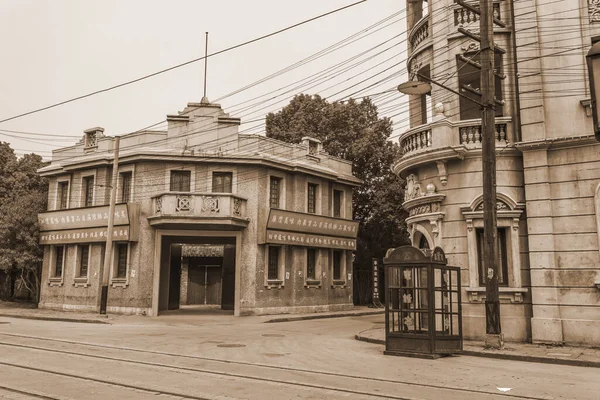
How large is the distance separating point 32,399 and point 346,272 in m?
24.7

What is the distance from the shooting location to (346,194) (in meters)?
31.8

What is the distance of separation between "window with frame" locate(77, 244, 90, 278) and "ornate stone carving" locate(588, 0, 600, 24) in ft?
80.2

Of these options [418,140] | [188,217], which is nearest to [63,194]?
[188,217]

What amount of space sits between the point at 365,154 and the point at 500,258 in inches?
798

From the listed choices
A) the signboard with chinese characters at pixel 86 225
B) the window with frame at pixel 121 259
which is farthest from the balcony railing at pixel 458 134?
the window with frame at pixel 121 259

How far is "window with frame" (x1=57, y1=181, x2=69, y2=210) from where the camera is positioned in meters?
28.8

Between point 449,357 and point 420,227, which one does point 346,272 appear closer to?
point 420,227

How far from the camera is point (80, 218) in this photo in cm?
2712

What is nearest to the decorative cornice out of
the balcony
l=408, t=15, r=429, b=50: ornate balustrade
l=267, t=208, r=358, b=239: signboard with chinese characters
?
l=408, t=15, r=429, b=50: ornate balustrade

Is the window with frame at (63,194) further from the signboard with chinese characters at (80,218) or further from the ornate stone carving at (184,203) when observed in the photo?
the ornate stone carving at (184,203)

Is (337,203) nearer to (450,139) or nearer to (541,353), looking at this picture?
(450,139)

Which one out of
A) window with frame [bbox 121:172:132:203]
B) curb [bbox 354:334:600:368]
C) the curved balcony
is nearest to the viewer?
curb [bbox 354:334:600:368]

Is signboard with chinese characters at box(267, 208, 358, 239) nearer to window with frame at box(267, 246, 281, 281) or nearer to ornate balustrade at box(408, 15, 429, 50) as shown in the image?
window with frame at box(267, 246, 281, 281)

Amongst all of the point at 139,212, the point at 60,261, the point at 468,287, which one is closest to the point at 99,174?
the point at 139,212
